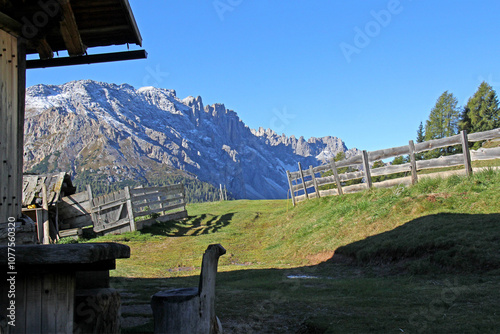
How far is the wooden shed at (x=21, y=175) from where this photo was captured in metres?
2.73

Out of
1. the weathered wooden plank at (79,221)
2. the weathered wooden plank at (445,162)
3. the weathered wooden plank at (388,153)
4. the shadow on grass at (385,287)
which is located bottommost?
the shadow on grass at (385,287)

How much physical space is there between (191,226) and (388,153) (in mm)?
10055

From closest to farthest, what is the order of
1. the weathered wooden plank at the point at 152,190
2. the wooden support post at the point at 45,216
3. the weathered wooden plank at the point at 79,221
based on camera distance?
the wooden support post at the point at 45,216, the weathered wooden plank at the point at 79,221, the weathered wooden plank at the point at 152,190

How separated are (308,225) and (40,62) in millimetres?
10205

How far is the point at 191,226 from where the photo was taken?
19719 millimetres

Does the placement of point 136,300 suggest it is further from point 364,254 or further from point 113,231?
point 113,231

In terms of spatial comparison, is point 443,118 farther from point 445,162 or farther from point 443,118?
point 445,162

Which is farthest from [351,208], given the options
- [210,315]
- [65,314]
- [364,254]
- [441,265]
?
[65,314]

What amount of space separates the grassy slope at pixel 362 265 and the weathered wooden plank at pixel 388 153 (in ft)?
4.48

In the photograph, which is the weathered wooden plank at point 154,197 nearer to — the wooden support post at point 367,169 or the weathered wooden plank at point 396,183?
the wooden support post at point 367,169

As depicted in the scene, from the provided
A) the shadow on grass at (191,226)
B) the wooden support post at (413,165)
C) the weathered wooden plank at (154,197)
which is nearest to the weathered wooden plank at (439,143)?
the wooden support post at (413,165)

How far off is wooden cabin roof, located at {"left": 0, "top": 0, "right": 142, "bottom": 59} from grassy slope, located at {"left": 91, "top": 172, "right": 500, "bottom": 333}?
172 inches

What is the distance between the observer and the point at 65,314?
2873mm

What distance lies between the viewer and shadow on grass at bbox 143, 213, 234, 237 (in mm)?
18097
